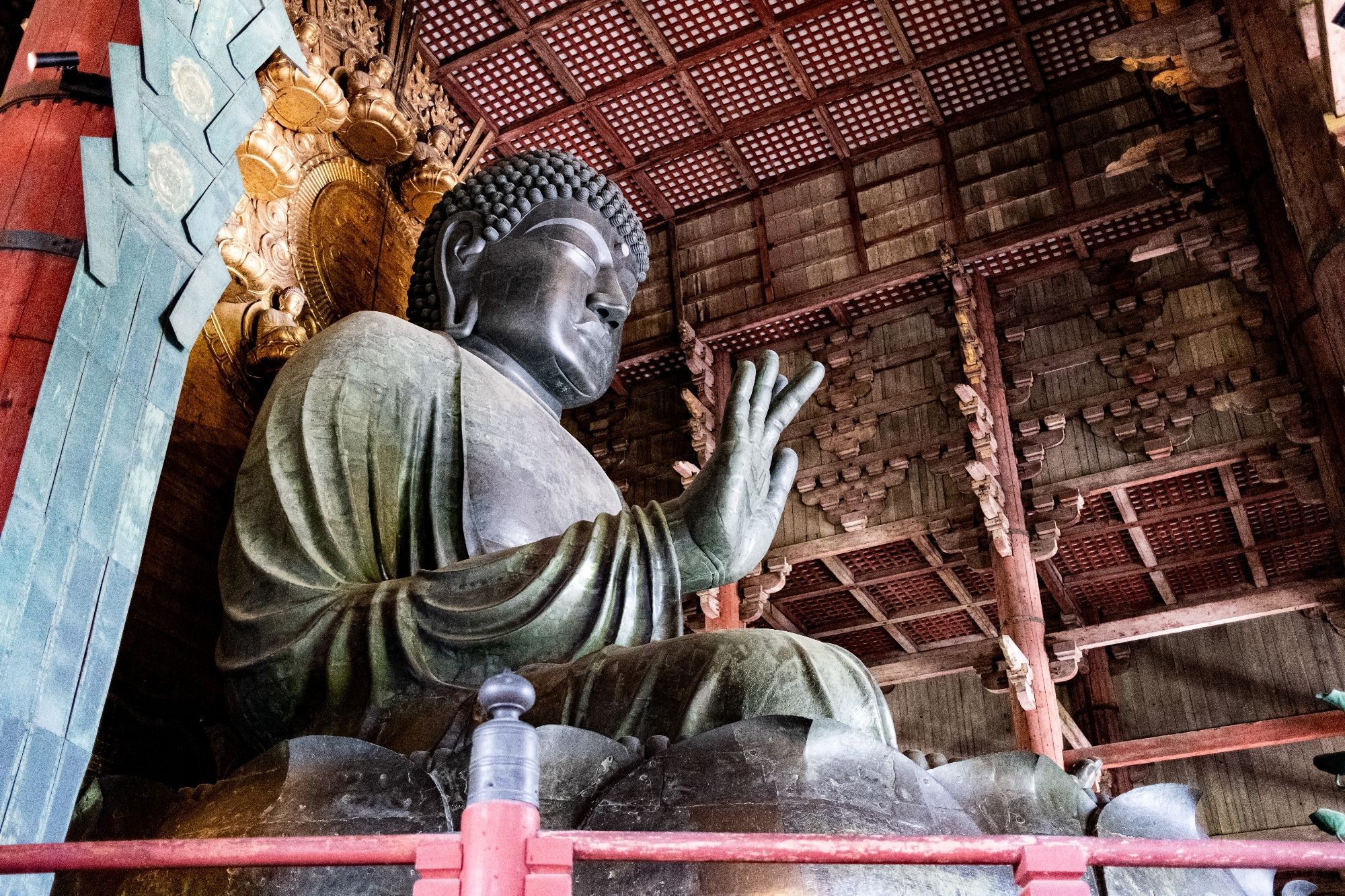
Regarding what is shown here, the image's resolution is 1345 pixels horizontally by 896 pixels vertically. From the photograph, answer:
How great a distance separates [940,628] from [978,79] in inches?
177

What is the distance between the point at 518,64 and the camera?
22.8ft

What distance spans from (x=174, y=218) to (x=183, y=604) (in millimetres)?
1253

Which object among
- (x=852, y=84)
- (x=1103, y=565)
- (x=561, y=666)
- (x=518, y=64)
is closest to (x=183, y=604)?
(x=561, y=666)

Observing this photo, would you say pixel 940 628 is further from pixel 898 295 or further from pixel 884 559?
pixel 898 295

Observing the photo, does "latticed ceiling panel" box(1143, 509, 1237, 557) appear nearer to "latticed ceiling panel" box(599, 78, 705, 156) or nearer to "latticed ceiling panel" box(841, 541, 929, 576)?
"latticed ceiling panel" box(841, 541, 929, 576)

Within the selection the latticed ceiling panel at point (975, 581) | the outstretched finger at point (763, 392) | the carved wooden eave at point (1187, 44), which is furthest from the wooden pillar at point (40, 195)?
the latticed ceiling panel at point (975, 581)

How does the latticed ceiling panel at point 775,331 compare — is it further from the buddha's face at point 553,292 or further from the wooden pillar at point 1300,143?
the buddha's face at point 553,292

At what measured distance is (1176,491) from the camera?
324 inches

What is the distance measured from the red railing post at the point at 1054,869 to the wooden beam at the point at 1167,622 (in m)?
5.92

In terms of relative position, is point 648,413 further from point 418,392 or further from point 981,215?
point 418,392

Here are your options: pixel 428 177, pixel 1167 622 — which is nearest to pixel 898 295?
pixel 1167 622

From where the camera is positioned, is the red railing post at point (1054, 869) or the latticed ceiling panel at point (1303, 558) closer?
the red railing post at point (1054, 869)

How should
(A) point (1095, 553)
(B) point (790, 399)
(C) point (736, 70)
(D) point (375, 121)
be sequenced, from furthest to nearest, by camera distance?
(A) point (1095, 553), (C) point (736, 70), (D) point (375, 121), (B) point (790, 399)

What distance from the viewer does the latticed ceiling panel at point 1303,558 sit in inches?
351
